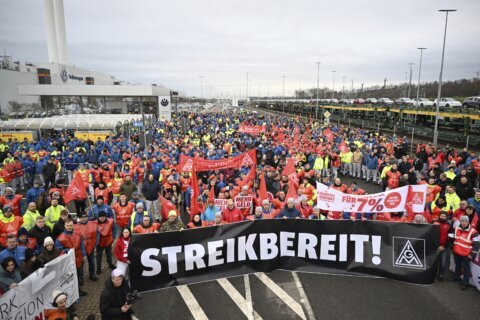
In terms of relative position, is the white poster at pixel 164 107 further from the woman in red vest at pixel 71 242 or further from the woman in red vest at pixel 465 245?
the woman in red vest at pixel 465 245

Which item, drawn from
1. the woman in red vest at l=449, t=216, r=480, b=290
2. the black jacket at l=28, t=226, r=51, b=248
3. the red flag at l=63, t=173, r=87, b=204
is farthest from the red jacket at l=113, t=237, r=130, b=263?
the woman in red vest at l=449, t=216, r=480, b=290

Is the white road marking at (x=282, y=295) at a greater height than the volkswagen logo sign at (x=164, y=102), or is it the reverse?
the volkswagen logo sign at (x=164, y=102)

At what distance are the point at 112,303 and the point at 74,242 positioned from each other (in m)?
2.26

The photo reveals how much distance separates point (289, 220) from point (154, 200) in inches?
201

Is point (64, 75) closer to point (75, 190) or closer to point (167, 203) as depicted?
point (75, 190)

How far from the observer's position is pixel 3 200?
841 cm

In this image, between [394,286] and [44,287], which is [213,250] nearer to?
[44,287]

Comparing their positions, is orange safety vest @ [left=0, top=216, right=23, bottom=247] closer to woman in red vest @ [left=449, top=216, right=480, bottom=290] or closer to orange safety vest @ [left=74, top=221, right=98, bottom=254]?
orange safety vest @ [left=74, top=221, right=98, bottom=254]

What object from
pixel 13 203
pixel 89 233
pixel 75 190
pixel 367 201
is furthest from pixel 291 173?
pixel 13 203

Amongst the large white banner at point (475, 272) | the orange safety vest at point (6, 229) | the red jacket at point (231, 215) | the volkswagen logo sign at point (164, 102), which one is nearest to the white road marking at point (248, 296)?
the red jacket at point (231, 215)

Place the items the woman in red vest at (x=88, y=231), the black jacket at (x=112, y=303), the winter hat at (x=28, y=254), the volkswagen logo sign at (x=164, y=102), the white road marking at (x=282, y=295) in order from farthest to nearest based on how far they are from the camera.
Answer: the volkswagen logo sign at (x=164, y=102) → the woman in red vest at (x=88, y=231) → the white road marking at (x=282, y=295) → the winter hat at (x=28, y=254) → the black jacket at (x=112, y=303)

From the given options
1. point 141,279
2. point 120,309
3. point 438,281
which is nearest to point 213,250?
point 141,279

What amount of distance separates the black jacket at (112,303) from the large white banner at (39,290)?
3.16ft

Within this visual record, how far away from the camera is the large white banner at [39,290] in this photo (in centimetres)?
423
